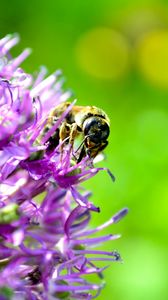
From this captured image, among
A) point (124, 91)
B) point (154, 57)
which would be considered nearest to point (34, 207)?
point (124, 91)

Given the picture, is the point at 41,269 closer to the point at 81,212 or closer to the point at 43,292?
the point at 43,292

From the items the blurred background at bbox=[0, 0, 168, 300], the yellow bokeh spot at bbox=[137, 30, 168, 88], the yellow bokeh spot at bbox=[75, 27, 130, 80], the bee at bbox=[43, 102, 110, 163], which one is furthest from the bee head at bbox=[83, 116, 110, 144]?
the yellow bokeh spot at bbox=[75, 27, 130, 80]

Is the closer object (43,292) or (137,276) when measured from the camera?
(43,292)

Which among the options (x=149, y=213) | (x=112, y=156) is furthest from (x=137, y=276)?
(x=112, y=156)

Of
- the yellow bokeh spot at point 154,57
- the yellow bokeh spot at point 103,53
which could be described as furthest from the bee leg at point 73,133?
the yellow bokeh spot at point 103,53

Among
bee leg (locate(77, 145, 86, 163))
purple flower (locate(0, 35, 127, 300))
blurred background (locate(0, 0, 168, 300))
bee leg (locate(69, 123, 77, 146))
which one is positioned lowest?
purple flower (locate(0, 35, 127, 300))

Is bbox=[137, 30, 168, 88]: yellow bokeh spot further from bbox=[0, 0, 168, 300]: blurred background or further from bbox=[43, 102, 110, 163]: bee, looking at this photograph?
bbox=[43, 102, 110, 163]: bee

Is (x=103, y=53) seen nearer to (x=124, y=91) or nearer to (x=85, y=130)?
(x=124, y=91)
